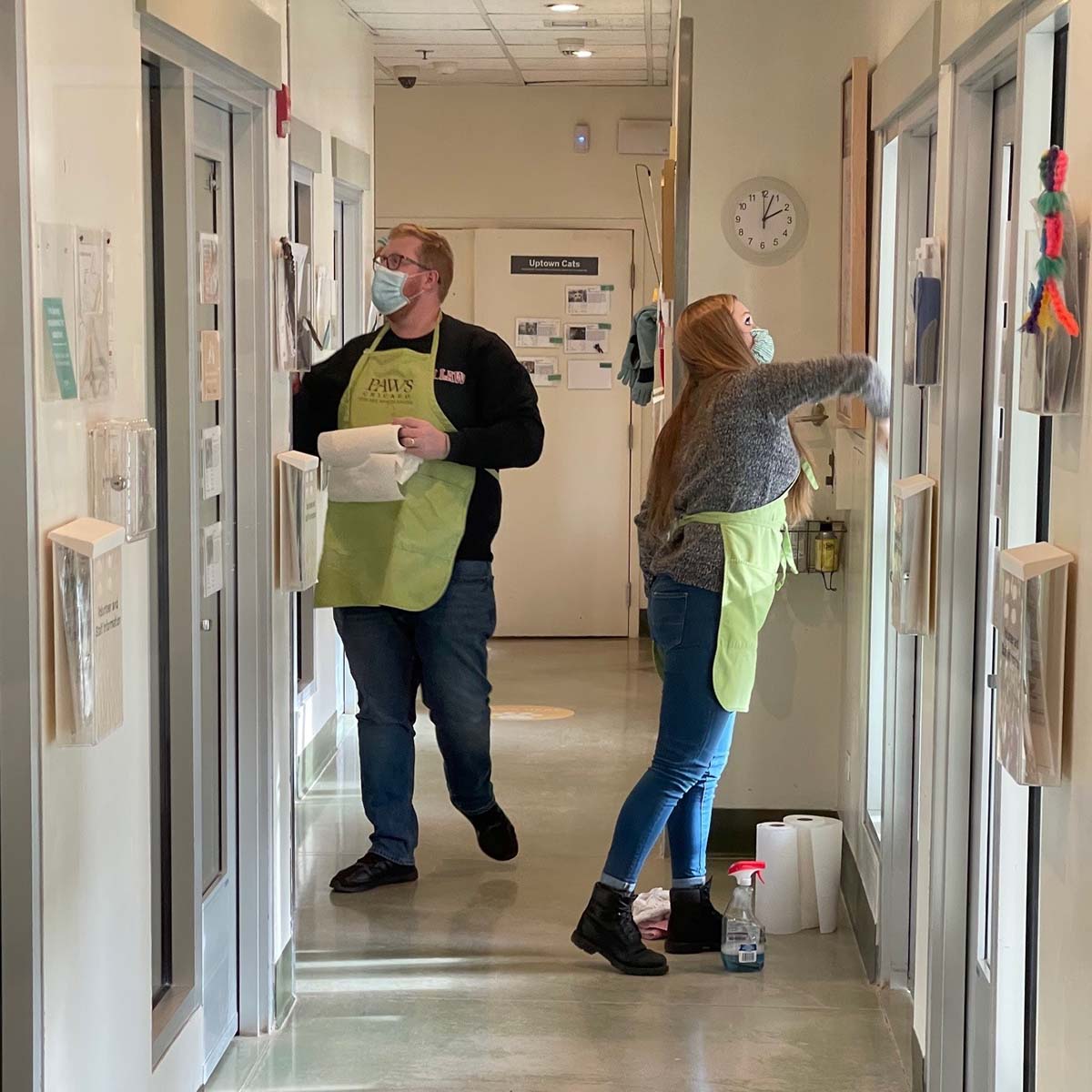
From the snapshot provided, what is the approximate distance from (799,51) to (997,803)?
260 cm

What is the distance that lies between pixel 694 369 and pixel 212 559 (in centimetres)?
119

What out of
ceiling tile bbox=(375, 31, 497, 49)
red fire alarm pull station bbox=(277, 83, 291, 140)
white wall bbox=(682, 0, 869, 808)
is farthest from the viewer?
ceiling tile bbox=(375, 31, 497, 49)

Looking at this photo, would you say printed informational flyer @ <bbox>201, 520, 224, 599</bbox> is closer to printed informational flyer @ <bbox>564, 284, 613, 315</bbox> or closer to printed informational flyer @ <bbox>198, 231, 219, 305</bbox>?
printed informational flyer @ <bbox>198, 231, 219, 305</bbox>

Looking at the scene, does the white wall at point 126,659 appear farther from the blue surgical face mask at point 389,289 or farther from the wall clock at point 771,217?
the wall clock at point 771,217

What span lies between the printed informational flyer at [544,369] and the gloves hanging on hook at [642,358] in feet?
11.2

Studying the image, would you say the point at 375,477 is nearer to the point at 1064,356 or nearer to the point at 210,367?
the point at 210,367

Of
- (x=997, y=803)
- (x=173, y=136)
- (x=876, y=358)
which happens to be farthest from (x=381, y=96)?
(x=997, y=803)

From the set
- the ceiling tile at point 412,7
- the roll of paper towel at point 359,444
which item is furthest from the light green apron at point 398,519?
the ceiling tile at point 412,7

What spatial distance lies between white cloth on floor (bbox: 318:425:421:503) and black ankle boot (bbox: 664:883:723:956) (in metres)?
1.24

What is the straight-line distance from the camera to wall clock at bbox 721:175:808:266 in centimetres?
458

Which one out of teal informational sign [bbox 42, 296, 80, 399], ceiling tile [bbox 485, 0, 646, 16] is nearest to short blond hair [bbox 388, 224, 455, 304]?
ceiling tile [bbox 485, 0, 646, 16]

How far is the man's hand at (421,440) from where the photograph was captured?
13.6 ft

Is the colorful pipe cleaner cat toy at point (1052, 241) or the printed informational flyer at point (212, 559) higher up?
the colorful pipe cleaner cat toy at point (1052, 241)

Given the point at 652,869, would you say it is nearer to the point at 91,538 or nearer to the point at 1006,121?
the point at 1006,121
